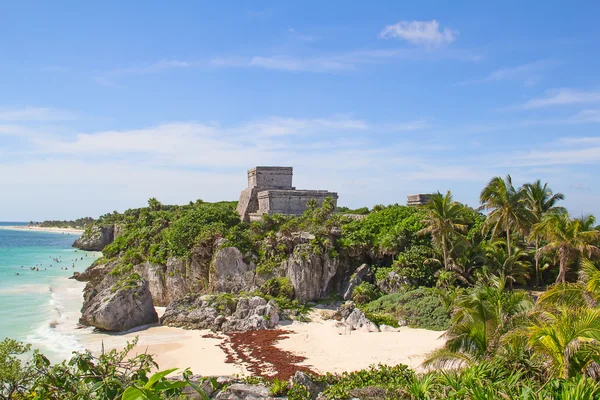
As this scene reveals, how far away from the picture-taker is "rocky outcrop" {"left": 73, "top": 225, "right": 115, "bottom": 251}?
72.6m

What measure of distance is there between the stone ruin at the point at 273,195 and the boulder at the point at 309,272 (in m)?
6.65

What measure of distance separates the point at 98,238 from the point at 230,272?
179ft

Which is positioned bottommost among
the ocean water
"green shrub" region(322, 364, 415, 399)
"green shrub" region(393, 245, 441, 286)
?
the ocean water

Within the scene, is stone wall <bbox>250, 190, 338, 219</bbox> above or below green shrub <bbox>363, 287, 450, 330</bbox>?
above

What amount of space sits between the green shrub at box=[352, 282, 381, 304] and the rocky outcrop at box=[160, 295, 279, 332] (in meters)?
4.24

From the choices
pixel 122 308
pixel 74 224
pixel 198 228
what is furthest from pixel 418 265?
pixel 74 224

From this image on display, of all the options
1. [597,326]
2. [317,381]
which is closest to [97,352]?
[317,381]

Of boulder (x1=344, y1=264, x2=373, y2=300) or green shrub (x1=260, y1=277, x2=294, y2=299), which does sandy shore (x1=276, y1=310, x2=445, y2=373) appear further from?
boulder (x1=344, y1=264, x2=373, y2=300)

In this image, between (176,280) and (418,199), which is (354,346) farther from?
(418,199)

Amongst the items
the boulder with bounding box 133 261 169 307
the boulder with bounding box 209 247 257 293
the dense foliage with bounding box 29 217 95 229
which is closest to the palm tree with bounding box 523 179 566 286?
the boulder with bounding box 209 247 257 293

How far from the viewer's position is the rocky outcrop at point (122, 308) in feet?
69.4

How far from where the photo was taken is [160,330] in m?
21.0

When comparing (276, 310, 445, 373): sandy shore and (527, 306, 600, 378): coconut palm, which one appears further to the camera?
(276, 310, 445, 373): sandy shore

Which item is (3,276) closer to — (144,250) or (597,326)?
(144,250)
